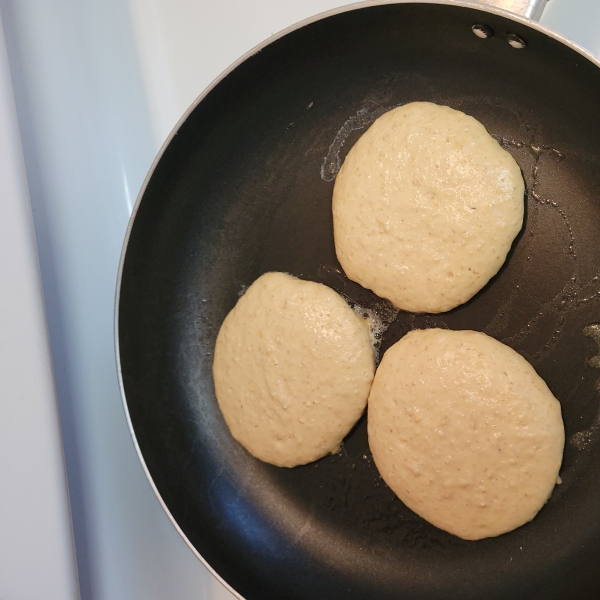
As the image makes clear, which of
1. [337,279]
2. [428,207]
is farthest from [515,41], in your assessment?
[337,279]

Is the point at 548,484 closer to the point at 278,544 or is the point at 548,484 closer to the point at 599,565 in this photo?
the point at 599,565

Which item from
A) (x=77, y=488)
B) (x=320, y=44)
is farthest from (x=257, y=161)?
(x=77, y=488)

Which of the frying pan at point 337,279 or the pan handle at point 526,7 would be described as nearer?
the pan handle at point 526,7

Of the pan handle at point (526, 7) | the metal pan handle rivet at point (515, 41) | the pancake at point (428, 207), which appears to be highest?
the pan handle at point (526, 7)

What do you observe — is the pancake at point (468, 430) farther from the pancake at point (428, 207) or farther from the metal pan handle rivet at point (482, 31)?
the metal pan handle rivet at point (482, 31)

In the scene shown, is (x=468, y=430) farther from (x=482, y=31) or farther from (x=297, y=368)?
(x=482, y=31)

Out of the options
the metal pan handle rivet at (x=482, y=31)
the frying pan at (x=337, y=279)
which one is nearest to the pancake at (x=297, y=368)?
the frying pan at (x=337, y=279)

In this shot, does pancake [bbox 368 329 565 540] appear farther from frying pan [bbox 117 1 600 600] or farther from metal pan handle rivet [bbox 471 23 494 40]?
metal pan handle rivet [bbox 471 23 494 40]

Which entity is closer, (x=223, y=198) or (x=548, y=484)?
(x=548, y=484)

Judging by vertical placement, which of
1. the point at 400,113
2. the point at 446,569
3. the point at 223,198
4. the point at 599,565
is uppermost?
the point at 400,113
